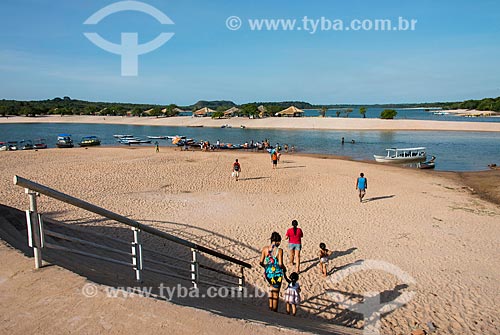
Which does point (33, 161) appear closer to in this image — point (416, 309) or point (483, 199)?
point (416, 309)

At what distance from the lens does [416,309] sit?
6824 mm

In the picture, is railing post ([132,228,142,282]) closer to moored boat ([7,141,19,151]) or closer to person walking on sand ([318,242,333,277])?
person walking on sand ([318,242,333,277])

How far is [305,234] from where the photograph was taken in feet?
36.0

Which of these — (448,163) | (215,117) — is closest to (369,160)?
(448,163)

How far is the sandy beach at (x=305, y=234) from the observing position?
129 inches

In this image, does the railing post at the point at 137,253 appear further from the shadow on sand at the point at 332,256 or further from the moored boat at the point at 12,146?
the moored boat at the point at 12,146

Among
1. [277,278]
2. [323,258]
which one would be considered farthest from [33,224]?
[323,258]

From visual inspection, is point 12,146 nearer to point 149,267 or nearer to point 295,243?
point 149,267

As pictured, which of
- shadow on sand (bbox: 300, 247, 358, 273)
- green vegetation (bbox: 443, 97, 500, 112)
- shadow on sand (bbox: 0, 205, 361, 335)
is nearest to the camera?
shadow on sand (bbox: 0, 205, 361, 335)

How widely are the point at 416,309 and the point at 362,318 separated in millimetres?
1254

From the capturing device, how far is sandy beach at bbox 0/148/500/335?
3.28 metres

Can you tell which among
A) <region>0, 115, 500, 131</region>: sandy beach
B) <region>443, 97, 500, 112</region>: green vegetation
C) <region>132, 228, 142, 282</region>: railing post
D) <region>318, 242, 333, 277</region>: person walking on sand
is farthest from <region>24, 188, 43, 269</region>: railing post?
Result: <region>443, 97, 500, 112</region>: green vegetation

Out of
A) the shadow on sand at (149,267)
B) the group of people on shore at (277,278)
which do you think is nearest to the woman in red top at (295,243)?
the shadow on sand at (149,267)

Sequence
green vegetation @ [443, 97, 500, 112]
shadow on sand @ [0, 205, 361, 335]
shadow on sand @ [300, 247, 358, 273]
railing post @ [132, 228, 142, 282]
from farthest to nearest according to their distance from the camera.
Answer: green vegetation @ [443, 97, 500, 112], shadow on sand @ [300, 247, 358, 273], railing post @ [132, 228, 142, 282], shadow on sand @ [0, 205, 361, 335]
